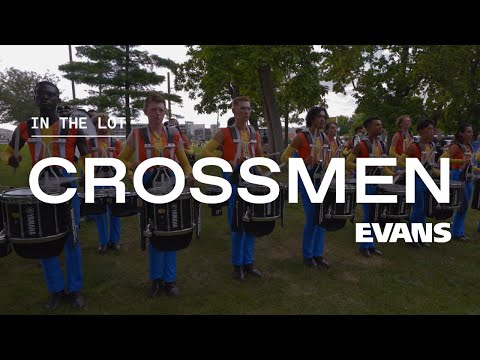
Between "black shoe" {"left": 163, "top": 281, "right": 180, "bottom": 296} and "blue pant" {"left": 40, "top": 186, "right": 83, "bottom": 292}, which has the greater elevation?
"blue pant" {"left": 40, "top": 186, "right": 83, "bottom": 292}

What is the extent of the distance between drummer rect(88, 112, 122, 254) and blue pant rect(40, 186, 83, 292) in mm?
1615

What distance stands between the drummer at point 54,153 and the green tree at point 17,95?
31536mm

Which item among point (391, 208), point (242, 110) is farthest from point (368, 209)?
point (242, 110)

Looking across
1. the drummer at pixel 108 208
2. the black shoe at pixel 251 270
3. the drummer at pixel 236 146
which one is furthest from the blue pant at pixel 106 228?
the black shoe at pixel 251 270

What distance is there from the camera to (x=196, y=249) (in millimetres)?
5609

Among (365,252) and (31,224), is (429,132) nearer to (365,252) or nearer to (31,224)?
(365,252)

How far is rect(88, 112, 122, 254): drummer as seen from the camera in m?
5.30

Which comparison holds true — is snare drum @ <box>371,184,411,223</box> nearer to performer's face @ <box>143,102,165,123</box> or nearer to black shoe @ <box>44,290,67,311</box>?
performer's face @ <box>143,102,165,123</box>

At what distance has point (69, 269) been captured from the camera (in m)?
3.67

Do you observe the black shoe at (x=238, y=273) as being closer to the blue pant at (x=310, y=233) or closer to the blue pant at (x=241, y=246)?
the blue pant at (x=241, y=246)

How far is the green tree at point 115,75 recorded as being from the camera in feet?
58.7

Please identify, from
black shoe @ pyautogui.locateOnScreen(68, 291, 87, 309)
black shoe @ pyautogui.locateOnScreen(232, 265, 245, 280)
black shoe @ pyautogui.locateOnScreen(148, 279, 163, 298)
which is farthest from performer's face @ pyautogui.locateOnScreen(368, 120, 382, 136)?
black shoe @ pyautogui.locateOnScreen(68, 291, 87, 309)
